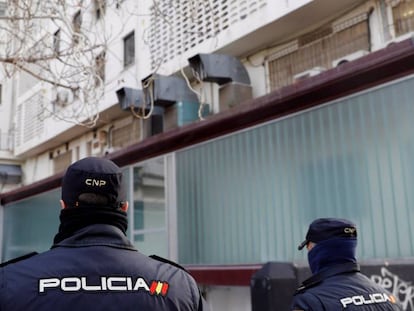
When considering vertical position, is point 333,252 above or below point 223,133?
below

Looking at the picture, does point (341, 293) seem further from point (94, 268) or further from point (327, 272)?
point (94, 268)

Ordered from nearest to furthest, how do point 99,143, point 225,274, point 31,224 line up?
point 225,274, point 31,224, point 99,143

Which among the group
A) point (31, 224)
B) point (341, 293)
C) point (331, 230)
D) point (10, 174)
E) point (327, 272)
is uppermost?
point (10, 174)

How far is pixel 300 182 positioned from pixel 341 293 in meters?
2.56

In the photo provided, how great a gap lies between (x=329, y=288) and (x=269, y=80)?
6.50m

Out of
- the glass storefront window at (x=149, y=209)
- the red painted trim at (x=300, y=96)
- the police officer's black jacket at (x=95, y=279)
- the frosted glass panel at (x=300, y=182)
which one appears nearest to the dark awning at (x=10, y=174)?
the glass storefront window at (x=149, y=209)

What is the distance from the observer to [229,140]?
19.2 ft

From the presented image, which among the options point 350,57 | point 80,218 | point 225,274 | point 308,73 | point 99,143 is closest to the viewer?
point 80,218

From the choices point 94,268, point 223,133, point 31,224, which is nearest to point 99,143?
point 31,224

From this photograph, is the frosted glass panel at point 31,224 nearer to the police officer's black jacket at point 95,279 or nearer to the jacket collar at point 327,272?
the jacket collar at point 327,272

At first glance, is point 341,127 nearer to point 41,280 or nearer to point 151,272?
point 151,272

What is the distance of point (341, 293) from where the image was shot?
244cm

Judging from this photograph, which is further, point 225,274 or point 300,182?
point 225,274

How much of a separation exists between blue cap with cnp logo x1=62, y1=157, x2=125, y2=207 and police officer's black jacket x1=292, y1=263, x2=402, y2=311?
114cm
